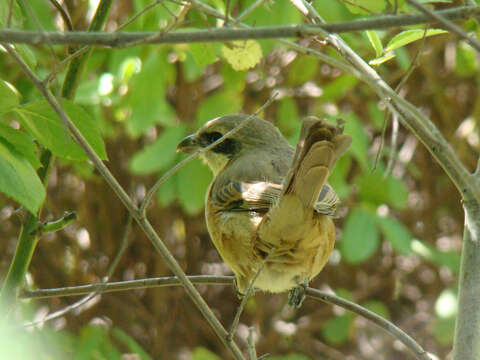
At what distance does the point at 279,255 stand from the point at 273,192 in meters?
0.29

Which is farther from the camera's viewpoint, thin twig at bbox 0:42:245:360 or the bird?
the bird

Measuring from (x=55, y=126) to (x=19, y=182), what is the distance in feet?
0.64

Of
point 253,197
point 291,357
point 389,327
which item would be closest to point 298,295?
point 253,197

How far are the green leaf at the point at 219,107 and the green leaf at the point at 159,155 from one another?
175 mm

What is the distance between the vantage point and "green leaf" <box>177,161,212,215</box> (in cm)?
432

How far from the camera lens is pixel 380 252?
257 inches

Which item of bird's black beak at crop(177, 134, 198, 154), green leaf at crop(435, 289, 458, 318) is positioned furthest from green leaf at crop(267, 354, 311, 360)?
bird's black beak at crop(177, 134, 198, 154)

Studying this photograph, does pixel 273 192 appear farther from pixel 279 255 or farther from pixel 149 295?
pixel 149 295

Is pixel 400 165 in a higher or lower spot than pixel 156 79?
lower

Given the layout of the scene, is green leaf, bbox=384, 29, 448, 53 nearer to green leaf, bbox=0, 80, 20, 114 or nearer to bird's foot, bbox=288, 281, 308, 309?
green leaf, bbox=0, 80, 20, 114

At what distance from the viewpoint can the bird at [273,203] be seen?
8.07ft

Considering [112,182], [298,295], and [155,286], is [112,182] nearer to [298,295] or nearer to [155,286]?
[155,286]

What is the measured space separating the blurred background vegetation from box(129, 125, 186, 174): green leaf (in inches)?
0.4

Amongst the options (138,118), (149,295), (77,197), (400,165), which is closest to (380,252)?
(400,165)
